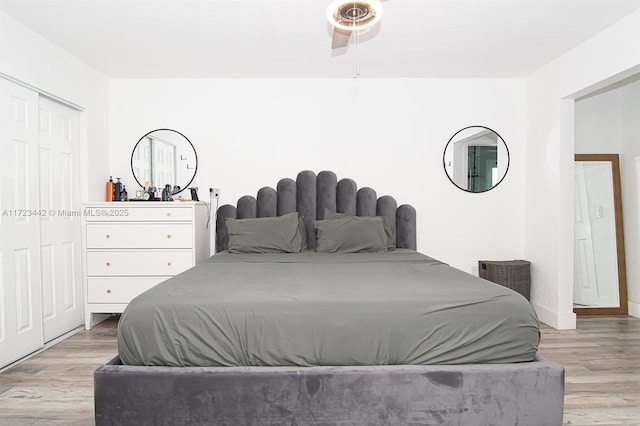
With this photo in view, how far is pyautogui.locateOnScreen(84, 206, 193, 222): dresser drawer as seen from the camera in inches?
149

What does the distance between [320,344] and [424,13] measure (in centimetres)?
229

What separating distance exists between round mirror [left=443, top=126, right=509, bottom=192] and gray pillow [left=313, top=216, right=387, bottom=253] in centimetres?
111

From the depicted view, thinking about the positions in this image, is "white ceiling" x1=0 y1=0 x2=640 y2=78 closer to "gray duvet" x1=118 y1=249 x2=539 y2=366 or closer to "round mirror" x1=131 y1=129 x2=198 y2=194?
"round mirror" x1=131 y1=129 x2=198 y2=194

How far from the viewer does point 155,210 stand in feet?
12.5

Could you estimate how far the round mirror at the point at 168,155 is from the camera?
4355mm

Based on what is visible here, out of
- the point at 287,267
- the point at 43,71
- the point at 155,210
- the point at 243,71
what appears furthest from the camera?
the point at 243,71

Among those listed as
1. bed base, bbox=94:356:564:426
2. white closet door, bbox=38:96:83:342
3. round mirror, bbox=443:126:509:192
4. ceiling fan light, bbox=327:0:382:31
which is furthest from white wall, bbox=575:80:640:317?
white closet door, bbox=38:96:83:342

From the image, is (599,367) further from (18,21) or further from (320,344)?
(18,21)

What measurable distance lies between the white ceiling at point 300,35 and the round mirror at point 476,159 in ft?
2.01

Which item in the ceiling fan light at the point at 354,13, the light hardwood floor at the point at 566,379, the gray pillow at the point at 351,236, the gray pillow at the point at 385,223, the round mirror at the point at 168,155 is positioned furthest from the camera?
the round mirror at the point at 168,155

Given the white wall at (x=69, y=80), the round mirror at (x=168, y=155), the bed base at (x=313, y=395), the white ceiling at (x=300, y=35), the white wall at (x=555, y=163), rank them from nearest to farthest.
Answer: the bed base at (x=313, y=395), the white ceiling at (x=300, y=35), the white wall at (x=69, y=80), the white wall at (x=555, y=163), the round mirror at (x=168, y=155)

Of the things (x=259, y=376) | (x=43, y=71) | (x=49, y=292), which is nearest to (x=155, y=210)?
(x=49, y=292)

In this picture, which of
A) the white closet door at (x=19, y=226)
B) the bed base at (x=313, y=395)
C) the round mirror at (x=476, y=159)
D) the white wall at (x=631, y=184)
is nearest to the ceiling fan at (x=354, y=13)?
the bed base at (x=313, y=395)

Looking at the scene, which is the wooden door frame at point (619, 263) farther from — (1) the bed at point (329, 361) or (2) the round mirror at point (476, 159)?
(1) the bed at point (329, 361)
